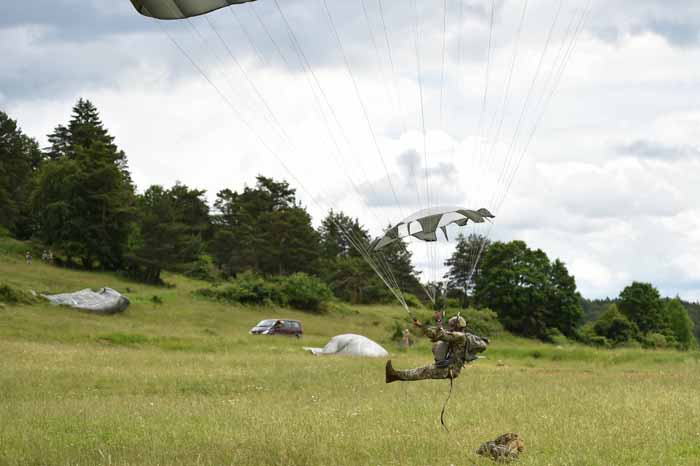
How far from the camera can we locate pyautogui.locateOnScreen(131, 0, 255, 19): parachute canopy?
11586 millimetres

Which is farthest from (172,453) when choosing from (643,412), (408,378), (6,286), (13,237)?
(13,237)

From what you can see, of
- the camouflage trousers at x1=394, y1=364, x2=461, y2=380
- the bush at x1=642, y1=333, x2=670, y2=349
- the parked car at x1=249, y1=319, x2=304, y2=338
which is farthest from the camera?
the bush at x1=642, y1=333, x2=670, y2=349

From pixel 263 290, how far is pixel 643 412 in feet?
171

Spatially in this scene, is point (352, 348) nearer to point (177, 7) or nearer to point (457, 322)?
point (457, 322)

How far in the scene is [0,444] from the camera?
1234cm

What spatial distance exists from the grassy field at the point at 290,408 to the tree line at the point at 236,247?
2884 centimetres

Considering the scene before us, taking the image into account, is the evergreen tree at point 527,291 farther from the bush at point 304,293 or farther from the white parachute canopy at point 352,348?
the white parachute canopy at point 352,348

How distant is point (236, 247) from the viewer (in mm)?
96625

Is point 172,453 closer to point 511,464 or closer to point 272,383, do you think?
point 511,464

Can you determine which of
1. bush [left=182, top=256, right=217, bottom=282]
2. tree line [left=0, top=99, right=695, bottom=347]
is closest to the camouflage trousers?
tree line [left=0, top=99, right=695, bottom=347]

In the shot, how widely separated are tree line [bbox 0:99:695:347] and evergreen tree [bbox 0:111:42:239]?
0.14 meters

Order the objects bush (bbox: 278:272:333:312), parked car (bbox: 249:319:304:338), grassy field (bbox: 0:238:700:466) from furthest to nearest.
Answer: bush (bbox: 278:272:333:312), parked car (bbox: 249:319:304:338), grassy field (bbox: 0:238:700:466)

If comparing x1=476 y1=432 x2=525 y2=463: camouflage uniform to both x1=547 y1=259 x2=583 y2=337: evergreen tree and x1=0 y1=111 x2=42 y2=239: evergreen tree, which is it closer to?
x1=547 y1=259 x2=583 y2=337: evergreen tree

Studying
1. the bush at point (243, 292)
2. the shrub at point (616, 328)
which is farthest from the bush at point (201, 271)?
the shrub at point (616, 328)
